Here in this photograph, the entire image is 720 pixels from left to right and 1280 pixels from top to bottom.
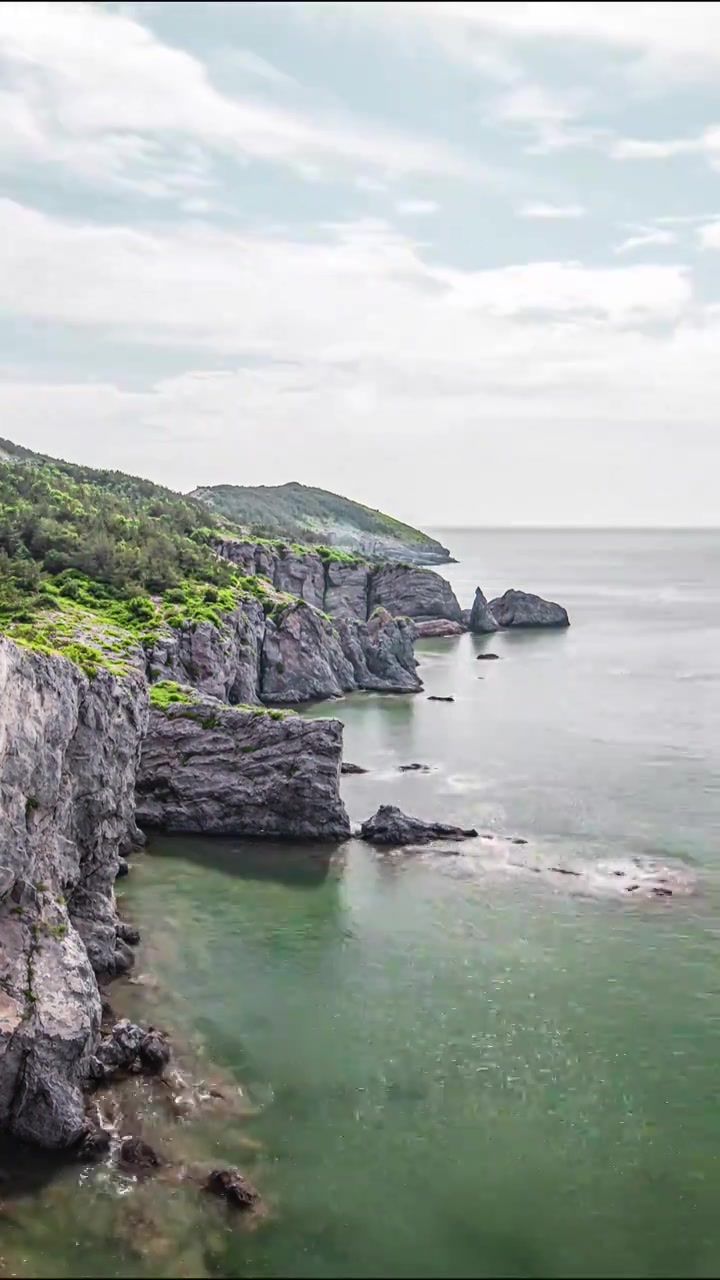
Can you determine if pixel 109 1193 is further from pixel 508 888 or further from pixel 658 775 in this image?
pixel 658 775

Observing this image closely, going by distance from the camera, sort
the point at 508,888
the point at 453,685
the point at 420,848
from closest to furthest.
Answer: the point at 508,888 < the point at 420,848 < the point at 453,685

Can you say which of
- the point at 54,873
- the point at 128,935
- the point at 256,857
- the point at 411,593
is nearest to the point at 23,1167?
the point at 54,873

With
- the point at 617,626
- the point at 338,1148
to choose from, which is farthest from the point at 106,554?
the point at 617,626

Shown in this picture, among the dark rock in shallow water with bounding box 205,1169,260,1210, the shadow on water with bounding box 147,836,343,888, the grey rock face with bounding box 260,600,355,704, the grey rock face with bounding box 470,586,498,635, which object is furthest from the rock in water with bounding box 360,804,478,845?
the grey rock face with bounding box 470,586,498,635

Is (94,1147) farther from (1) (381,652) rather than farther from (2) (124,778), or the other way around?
(1) (381,652)

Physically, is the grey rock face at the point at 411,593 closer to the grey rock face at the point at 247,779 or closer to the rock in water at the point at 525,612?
the rock in water at the point at 525,612
